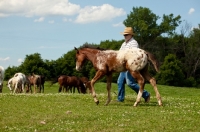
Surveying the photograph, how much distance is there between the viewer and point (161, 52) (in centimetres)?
9294

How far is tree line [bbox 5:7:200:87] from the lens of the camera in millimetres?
82750

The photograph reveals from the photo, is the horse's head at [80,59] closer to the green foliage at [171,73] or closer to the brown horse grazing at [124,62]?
the brown horse grazing at [124,62]

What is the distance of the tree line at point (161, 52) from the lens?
271 feet

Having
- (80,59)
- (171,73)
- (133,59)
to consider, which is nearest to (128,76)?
(80,59)

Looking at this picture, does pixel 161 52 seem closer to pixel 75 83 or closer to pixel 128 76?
pixel 75 83

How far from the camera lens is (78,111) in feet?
41.4

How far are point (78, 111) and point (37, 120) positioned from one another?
1909mm

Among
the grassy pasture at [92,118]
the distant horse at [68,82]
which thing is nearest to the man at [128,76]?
the grassy pasture at [92,118]

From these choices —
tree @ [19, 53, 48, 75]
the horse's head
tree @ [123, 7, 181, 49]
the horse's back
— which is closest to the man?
the horse's back

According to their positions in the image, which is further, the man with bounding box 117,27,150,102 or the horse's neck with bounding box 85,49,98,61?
the man with bounding box 117,27,150,102

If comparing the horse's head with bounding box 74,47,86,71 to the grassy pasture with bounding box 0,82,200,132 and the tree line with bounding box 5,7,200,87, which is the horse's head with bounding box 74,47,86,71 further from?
the tree line with bounding box 5,7,200,87

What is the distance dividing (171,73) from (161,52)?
42.3ft

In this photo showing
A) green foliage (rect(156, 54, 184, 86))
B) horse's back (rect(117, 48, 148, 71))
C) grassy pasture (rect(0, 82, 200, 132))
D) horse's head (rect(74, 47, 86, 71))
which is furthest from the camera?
green foliage (rect(156, 54, 184, 86))

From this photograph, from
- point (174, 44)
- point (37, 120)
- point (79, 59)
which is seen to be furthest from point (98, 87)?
point (174, 44)
